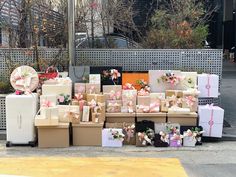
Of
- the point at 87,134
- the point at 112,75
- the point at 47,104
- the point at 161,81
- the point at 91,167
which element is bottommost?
the point at 91,167

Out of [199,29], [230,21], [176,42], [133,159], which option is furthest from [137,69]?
[230,21]

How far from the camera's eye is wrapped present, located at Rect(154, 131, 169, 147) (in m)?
7.64

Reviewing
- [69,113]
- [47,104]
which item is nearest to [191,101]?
[69,113]

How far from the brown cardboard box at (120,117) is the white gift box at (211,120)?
1.19 meters

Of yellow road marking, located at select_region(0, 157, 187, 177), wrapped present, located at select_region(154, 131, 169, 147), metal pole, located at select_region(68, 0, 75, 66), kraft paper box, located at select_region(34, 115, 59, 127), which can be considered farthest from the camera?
metal pole, located at select_region(68, 0, 75, 66)

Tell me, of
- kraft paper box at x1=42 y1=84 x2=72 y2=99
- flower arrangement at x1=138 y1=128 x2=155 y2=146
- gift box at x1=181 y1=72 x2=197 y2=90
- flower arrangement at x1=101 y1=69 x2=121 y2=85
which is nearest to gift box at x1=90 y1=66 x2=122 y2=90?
flower arrangement at x1=101 y1=69 x2=121 y2=85

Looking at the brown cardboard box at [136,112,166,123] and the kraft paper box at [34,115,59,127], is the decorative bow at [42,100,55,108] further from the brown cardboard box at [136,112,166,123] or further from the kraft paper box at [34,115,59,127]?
the brown cardboard box at [136,112,166,123]

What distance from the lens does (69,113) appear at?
7.77 m

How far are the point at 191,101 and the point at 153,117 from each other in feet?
2.44

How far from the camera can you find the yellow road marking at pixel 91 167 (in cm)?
614

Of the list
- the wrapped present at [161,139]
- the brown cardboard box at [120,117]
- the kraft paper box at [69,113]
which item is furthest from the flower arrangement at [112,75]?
the wrapped present at [161,139]

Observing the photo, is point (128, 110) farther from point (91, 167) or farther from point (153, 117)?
point (91, 167)

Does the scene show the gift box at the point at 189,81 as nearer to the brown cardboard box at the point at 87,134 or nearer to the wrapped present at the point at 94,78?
the wrapped present at the point at 94,78

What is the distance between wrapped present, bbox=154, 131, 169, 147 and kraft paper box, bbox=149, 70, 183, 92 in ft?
3.78
